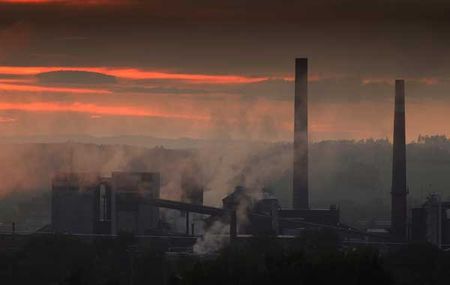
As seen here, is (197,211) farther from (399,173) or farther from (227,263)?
(227,263)

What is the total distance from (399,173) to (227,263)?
4137 cm

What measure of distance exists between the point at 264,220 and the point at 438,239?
10.5 m

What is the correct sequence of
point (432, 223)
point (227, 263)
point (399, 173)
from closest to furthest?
point (227, 263) < point (432, 223) < point (399, 173)

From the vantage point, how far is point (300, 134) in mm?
102250

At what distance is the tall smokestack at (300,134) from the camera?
101 metres

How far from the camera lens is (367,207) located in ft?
522

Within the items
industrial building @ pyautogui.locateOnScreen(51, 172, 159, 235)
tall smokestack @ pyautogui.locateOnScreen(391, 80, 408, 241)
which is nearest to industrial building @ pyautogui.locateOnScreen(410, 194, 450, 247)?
tall smokestack @ pyautogui.locateOnScreen(391, 80, 408, 241)

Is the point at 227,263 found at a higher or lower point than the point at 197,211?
lower

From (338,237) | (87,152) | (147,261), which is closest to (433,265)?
(147,261)

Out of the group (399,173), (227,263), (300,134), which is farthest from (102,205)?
(227,263)

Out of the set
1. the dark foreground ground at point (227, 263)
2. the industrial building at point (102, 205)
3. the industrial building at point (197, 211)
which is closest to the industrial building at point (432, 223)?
the industrial building at point (197, 211)

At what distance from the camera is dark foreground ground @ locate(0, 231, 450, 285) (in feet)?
129

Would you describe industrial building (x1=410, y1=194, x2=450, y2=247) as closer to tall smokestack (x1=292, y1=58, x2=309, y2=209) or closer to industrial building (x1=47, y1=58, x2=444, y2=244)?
industrial building (x1=47, y1=58, x2=444, y2=244)

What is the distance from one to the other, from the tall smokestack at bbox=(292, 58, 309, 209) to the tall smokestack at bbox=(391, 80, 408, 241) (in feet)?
19.4
